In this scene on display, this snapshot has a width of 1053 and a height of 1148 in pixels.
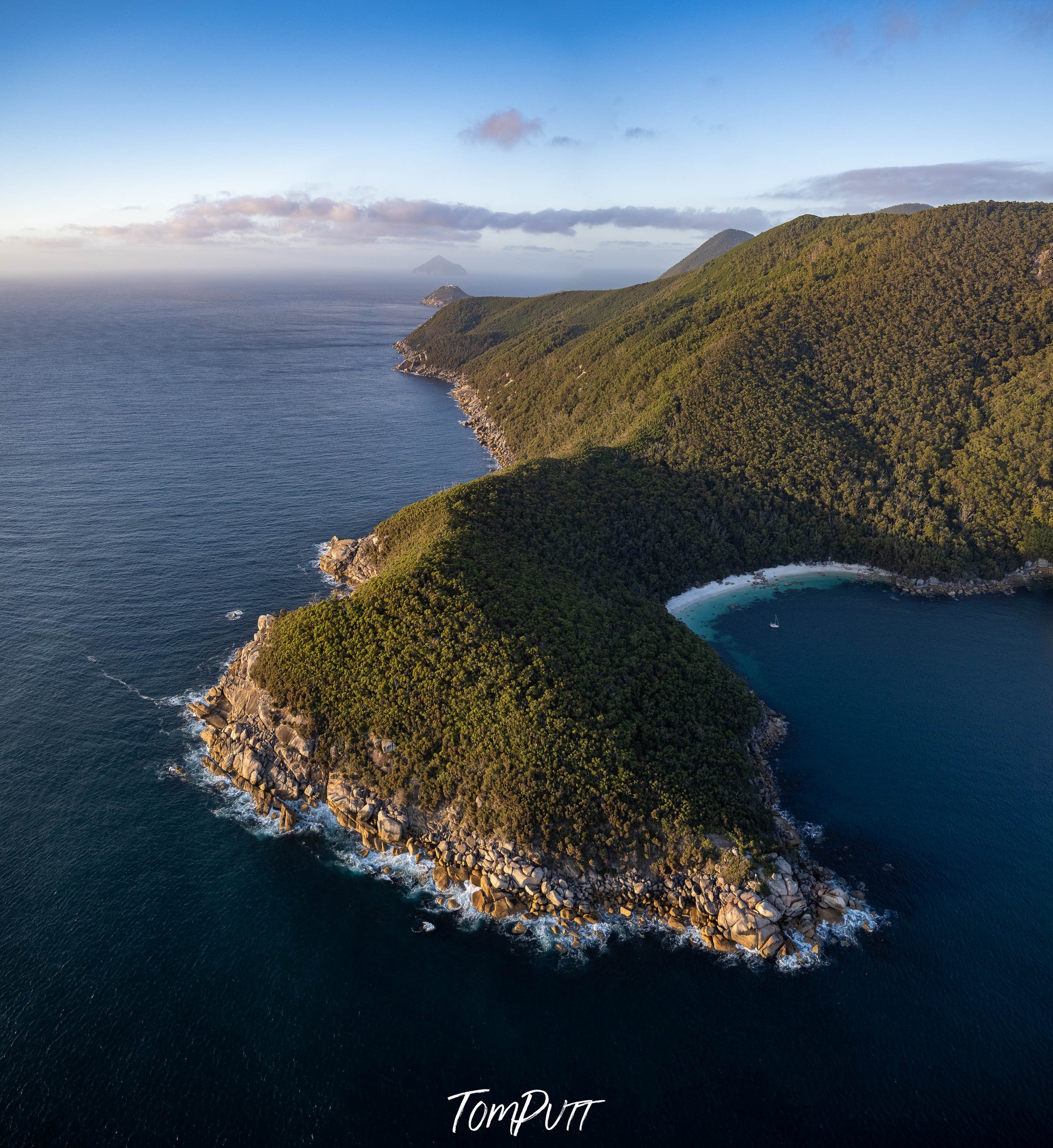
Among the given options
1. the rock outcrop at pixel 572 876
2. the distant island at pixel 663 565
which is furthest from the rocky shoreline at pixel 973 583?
the rock outcrop at pixel 572 876

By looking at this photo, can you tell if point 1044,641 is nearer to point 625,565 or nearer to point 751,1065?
point 625,565

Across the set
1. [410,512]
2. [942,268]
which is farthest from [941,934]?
[942,268]

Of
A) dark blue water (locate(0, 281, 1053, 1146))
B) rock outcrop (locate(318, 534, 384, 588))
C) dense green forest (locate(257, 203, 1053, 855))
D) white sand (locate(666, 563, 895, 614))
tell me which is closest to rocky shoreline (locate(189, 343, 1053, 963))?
dense green forest (locate(257, 203, 1053, 855))

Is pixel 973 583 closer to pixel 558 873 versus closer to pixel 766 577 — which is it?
pixel 766 577

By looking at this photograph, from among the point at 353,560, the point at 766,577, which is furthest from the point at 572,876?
the point at 766,577

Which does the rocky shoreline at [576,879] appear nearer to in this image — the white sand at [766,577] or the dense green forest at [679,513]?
the dense green forest at [679,513]

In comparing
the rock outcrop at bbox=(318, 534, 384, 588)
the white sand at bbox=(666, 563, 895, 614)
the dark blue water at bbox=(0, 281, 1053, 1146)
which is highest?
the rock outcrop at bbox=(318, 534, 384, 588)

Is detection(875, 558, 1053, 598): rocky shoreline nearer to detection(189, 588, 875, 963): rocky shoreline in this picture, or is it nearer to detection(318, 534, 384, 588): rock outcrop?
detection(189, 588, 875, 963): rocky shoreline
